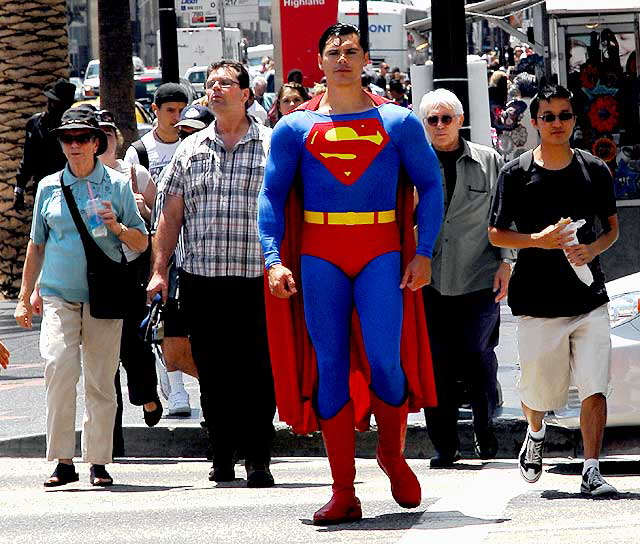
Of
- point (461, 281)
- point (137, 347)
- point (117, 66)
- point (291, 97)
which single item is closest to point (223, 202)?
point (137, 347)

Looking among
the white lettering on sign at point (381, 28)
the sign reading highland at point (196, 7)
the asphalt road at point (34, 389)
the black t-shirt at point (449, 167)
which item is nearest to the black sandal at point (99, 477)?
the asphalt road at point (34, 389)

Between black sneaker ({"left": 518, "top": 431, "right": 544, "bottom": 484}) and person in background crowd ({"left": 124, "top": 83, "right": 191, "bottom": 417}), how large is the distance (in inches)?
115

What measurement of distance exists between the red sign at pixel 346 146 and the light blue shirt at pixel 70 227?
1867mm

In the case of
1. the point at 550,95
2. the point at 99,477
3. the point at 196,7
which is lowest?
the point at 99,477

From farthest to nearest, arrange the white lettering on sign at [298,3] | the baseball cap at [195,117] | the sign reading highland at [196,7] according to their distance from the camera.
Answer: the white lettering on sign at [298,3]
the sign reading highland at [196,7]
the baseball cap at [195,117]

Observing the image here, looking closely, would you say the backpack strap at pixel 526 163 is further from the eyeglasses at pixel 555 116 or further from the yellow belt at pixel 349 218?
the yellow belt at pixel 349 218

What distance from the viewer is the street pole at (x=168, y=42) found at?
58.3 ft

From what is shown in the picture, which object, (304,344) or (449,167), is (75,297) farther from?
(449,167)

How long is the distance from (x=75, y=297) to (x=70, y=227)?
357mm

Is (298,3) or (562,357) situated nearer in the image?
(562,357)

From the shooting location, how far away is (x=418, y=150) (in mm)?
7301

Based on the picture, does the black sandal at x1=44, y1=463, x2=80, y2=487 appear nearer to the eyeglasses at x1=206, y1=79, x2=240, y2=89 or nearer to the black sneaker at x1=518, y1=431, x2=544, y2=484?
the eyeglasses at x1=206, y1=79, x2=240, y2=89

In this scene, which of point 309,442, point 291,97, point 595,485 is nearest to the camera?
point 595,485

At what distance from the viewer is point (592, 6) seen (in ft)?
50.8
